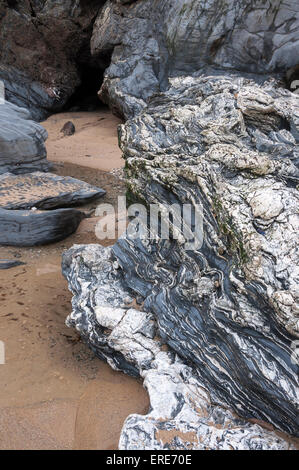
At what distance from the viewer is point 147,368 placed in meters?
2.39

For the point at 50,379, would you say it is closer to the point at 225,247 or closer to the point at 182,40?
the point at 225,247

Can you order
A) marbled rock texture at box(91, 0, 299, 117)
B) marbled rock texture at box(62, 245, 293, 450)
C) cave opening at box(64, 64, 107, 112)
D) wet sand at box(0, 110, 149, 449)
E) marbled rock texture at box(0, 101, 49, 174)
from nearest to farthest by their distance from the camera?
marbled rock texture at box(62, 245, 293, 450), wet sand at box(0, 110, 149, 449), marbled rock texture at box(0, 101, 49, 174), marbled rock texture at box(91, 0, 299, 117), cave opening at box(64, 64, 107, 112)

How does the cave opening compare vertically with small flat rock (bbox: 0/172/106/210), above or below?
above

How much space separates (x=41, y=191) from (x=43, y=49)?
5.70 meters

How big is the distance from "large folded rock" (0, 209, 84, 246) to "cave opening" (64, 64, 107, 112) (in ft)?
20.8

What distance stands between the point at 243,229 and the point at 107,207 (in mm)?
3432

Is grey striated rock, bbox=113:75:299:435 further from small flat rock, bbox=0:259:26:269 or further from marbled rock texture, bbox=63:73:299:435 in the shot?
small flat rock, bbox=0:259:26:269

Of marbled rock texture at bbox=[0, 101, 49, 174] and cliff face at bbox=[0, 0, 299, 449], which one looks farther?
marbled rock texture at bbox=[0, 101, 49, 174]

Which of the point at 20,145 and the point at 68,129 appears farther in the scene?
the point at 68,129

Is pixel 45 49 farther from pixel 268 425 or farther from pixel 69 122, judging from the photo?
pixel 268 425

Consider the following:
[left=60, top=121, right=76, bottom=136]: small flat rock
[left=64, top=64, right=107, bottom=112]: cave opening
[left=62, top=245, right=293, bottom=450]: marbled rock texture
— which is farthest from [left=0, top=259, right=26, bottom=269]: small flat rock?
[left=64, top=64, right=107, bottom=112]: cave opening

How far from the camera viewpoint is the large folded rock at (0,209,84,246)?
4371mm

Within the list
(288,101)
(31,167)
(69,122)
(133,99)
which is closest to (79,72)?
(69,122)

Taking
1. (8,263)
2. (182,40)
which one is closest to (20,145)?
(8,263)
